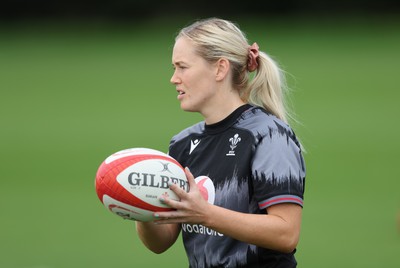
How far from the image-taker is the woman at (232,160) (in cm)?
442

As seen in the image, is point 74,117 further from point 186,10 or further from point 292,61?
point 186,10

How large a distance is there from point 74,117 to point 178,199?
50.6 ft

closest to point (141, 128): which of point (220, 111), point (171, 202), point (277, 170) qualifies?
point (220, 111)

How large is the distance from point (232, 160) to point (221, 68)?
0.52 m

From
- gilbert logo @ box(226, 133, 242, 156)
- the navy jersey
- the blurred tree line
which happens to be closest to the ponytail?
the navy jersey

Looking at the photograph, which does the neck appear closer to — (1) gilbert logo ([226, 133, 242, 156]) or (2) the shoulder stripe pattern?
(1) gilbert logo ([226, 133, 242, 156])

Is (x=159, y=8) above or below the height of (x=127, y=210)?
above

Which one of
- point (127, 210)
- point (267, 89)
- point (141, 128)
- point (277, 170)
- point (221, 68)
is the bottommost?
point (141, 128)

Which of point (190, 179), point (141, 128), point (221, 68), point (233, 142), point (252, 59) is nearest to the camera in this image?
point (190, 179)

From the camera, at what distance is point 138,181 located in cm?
455

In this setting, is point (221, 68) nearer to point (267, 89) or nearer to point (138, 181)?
point (267, 89)

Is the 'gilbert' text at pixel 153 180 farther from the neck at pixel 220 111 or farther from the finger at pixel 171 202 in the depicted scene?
the neck at pixel 220 111

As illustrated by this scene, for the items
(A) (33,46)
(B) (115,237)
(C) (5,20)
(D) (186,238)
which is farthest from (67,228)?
(C) (5,20)

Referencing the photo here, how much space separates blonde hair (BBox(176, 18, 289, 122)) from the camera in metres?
4.82
